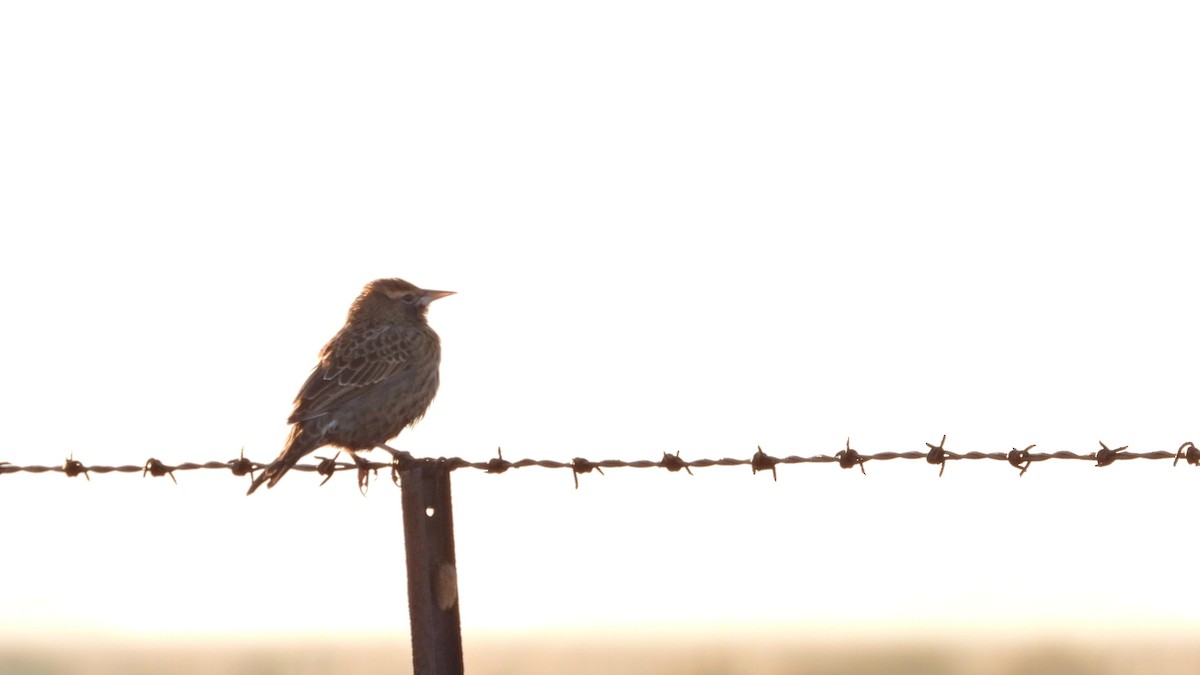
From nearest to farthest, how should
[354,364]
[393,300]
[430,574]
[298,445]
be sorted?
[430,574] → [298,445] → [354,364] → [393,300]

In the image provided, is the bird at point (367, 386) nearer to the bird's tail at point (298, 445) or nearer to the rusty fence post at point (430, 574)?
the bird's tail at point (298, 445)

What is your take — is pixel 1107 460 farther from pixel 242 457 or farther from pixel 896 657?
pixel 896 657

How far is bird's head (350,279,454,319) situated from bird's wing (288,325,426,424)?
1.21ft

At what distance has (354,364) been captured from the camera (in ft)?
36.2

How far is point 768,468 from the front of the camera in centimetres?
656

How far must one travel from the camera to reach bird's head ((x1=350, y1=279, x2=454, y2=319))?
12.1m

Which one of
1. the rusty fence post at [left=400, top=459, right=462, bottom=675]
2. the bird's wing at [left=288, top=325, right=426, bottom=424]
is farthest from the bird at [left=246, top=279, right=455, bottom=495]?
the rusty fence post at [left=400, top=459, right=462, bottom=675]

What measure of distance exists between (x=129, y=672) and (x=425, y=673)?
454 inches

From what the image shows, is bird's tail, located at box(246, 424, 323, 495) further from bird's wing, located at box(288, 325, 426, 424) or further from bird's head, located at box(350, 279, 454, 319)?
bird's head, located at box(350, 279, 454, 319)

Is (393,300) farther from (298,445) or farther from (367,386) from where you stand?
(298,445)

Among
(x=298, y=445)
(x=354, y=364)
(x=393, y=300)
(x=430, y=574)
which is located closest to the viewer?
(x=430, y=574)

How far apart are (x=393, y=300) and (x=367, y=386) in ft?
4.63

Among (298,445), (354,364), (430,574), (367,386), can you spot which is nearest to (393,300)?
(354,364)

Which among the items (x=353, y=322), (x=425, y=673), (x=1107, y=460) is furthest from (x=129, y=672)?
(x=1107, y=460)
